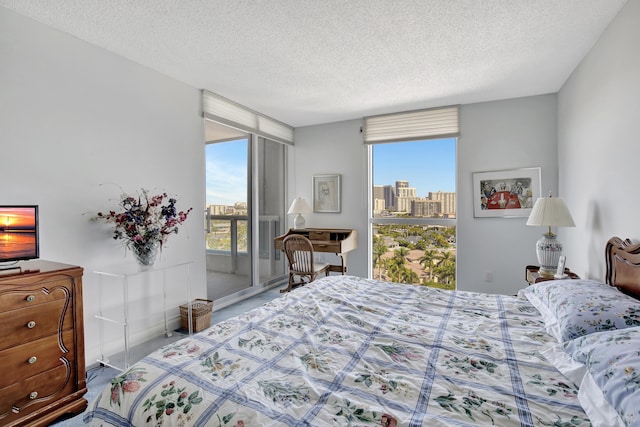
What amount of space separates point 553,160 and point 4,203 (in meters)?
4.87

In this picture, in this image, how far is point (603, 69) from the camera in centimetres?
222

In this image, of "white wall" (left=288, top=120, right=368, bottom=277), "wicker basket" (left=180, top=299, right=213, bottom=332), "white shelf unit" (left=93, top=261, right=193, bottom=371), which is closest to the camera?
"white shelf unit" (left=93, top=261, right=193, bottom=371)

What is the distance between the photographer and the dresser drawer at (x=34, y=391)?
154cm

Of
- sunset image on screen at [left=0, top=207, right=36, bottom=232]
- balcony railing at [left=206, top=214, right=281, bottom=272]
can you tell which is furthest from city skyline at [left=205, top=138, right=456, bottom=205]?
sunset image on screen at [left=0, top=207, right=36, bottom=232]

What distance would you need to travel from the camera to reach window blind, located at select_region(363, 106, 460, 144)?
3801mm

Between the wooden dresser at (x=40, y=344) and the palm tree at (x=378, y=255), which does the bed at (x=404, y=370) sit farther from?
the palm tree at (x=378, y=255)

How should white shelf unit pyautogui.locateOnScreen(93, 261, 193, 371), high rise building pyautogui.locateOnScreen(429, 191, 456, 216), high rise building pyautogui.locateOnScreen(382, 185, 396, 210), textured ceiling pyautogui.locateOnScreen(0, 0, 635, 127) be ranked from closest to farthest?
1. textured ceiling pyautogui.locateOnScreen(0, 0, 635, 127)
2. white shelf unit pyautogui.locateOnScreen(93, 261, 193, 371)
3. high rise building pyautogui.locateOnScreen(429, 191, 456, 216)
4. high rise building pyautogui.locateOnScreen(382, 185, 396, 210)

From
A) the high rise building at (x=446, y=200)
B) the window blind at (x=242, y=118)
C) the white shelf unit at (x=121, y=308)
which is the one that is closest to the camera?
the white shelf unit at (x=121, y=308)

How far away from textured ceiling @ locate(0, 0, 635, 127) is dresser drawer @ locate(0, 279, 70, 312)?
1722 millimetres

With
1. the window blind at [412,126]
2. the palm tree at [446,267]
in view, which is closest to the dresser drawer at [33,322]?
the window blind at [412,126]

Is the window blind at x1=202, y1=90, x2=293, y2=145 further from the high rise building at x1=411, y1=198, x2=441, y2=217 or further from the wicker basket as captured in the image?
the high rise building at x1=411, y1=198, x2=441, y2=217

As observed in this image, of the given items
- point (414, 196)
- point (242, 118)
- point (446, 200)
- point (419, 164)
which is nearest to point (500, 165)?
point (446, 200)

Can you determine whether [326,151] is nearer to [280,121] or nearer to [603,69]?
[280,121]

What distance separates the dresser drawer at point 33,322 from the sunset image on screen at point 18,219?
1.48ft
